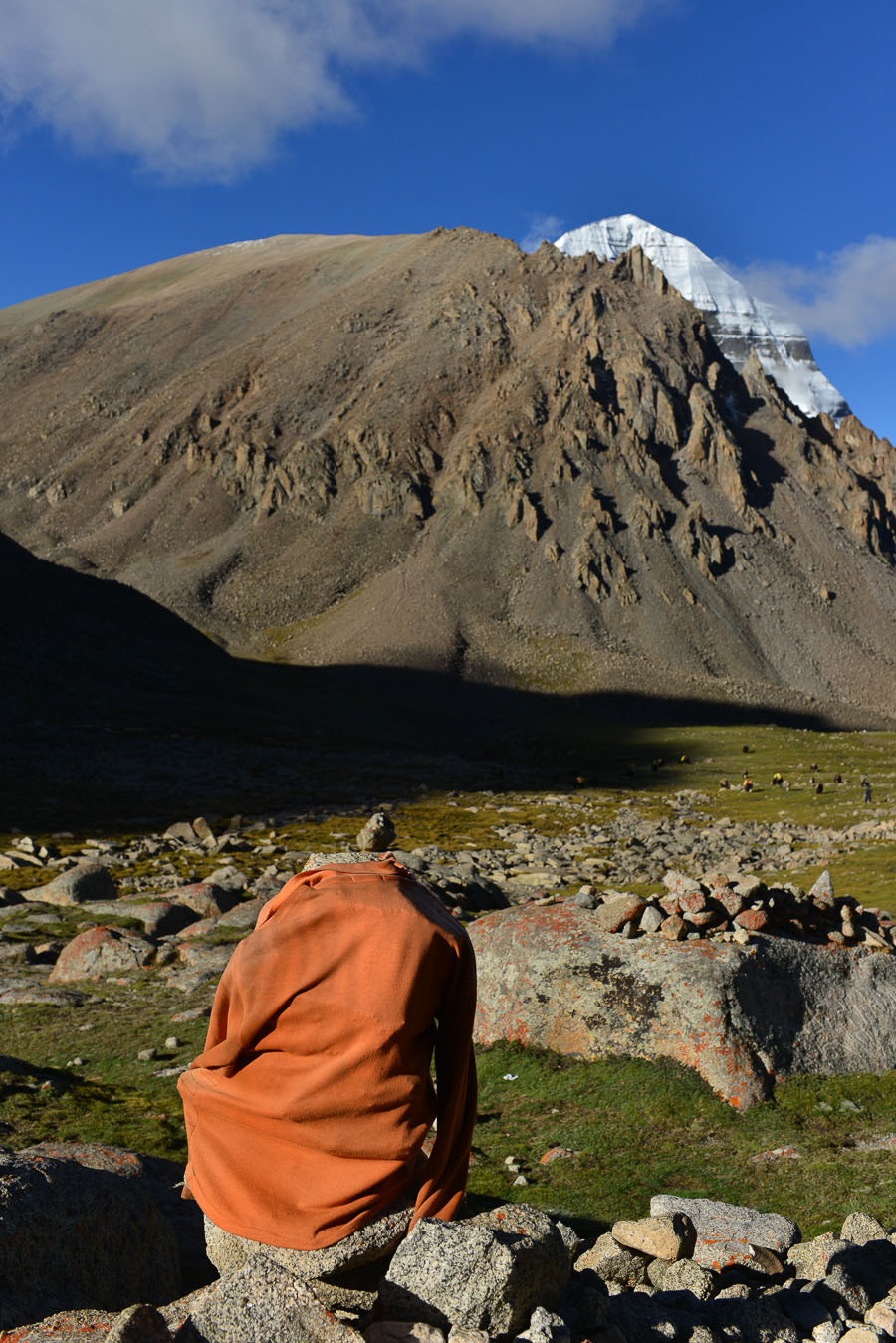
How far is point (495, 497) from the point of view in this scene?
506 feet

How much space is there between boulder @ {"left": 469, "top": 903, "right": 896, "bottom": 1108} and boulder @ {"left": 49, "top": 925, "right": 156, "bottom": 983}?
30.5 ft

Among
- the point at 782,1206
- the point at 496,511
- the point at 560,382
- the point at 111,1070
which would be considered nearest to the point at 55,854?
Result: the point at 111,1070

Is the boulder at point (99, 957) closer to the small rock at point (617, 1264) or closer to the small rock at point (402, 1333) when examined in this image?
the small rock at point (617, 1264)

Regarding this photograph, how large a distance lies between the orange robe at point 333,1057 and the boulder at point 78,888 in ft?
78.5

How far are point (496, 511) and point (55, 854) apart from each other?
124 metres

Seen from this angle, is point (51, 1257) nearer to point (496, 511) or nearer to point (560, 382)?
point (496, 511)

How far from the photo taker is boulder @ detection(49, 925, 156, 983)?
20.3 m

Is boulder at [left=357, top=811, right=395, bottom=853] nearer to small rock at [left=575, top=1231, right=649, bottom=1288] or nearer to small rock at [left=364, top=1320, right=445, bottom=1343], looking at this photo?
small rock at [left=364, top=1320, right=445, bottom=1343]

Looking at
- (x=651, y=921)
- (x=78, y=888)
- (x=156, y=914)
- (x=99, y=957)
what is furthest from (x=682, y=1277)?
(x=78, y=888)

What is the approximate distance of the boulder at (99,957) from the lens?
2027cm

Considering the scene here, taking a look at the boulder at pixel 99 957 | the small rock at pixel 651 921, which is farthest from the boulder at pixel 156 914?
the small rock at pixel 651 921

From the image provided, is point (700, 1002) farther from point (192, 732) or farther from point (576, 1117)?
point (192, 732)

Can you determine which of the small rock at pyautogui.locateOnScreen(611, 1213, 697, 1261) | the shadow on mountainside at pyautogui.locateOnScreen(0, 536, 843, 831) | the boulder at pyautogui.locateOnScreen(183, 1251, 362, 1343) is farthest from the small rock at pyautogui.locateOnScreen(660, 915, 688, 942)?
the shadow on mountainside at pyautogui.locateOnScreen(0, 536, 843, 831)

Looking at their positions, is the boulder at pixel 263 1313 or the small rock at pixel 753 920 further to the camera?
the small rock at pixel 753 920
